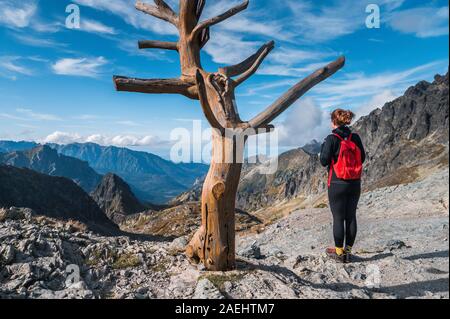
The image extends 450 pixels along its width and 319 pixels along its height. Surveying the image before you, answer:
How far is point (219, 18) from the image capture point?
9273mm

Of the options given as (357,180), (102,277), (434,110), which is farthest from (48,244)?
(434,110)

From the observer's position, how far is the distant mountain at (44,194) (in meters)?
98.5

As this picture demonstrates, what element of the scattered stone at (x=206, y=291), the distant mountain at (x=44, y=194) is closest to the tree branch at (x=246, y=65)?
the scattered stone at (x=206, y=291)

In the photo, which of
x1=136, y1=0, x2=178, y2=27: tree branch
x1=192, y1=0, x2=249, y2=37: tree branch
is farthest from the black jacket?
x1=136, y1=0, x2=178, y2=27: tree branch

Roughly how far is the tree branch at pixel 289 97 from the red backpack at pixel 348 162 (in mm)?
1577

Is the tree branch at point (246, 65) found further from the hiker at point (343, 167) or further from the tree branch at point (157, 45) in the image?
the hiker at point (343, 167)

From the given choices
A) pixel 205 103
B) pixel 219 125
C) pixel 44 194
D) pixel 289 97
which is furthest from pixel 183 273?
pixel 44 194

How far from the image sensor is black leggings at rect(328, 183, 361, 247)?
8633mm

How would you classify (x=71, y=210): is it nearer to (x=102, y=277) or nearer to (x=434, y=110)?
(x=102, y=277)

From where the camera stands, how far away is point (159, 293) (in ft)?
23.9

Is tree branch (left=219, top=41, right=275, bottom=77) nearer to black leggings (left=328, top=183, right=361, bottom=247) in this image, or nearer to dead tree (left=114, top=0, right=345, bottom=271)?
dead tree (left=114, top=0, right=345, bottom=271)

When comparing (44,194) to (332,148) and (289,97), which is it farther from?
(332,148)
